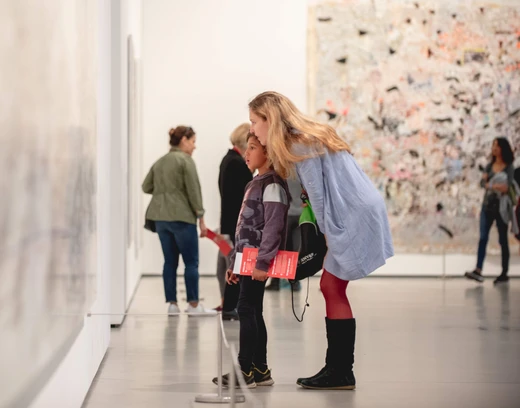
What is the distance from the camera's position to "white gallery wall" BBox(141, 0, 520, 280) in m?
13.4

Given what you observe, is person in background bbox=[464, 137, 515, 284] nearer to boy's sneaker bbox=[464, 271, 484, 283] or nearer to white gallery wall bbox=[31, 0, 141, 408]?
boy's sneaker bbox=[464, 271, 484, 283]

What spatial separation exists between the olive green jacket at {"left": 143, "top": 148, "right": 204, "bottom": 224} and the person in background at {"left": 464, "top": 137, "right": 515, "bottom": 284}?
209 inches

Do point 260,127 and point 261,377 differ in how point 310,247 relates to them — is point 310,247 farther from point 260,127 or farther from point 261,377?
point 261,377

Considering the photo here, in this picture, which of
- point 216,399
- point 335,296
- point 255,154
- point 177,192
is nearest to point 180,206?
point 177,192

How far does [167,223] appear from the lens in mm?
8797

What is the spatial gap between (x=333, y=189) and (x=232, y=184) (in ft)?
10.8

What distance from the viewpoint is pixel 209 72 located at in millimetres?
13484

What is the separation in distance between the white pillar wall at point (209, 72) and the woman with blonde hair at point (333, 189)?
7.95 meters

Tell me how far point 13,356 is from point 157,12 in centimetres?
1099

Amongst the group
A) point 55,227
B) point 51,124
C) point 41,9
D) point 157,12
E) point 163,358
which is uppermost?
point 157,12

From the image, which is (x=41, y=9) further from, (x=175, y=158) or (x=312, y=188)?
(x=175, y=158)

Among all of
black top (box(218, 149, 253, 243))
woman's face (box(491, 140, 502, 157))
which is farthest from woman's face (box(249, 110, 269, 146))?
woman's face (box(491, 140, 502, 157))

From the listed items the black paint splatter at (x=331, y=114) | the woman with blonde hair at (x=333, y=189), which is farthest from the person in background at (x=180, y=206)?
the black paint splatter at (x=331, y=114)

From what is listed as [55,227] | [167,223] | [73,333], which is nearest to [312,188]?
[73,333]
